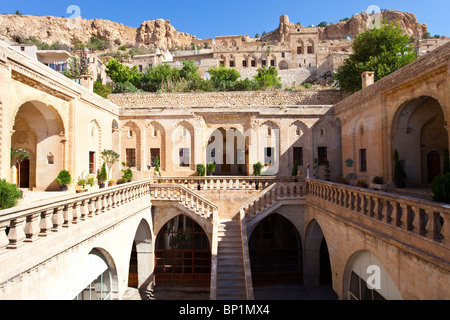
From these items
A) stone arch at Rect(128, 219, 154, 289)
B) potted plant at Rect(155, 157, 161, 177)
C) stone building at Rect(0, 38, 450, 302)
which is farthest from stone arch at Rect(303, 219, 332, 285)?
potted plant at Rect(155, 157, 161, 177)

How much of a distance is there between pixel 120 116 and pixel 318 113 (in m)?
14.3

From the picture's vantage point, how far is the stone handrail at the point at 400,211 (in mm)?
5468

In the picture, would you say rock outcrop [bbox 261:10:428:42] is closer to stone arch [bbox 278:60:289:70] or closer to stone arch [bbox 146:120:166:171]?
stone arch [bbox 278:60:289:70]

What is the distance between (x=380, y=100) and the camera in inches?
551

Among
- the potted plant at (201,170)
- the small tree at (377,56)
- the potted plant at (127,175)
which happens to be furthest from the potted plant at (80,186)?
the small tree at (377,56)

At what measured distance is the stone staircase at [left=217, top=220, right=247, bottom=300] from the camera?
31.9 ft

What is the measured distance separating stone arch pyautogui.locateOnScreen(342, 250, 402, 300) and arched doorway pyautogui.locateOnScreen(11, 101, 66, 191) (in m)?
13.8

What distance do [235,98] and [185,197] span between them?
44.6ft

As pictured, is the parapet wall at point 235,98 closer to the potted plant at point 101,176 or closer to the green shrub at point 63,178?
the potted plant at point 101,176

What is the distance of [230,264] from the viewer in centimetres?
1090

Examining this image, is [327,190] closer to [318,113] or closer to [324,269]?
[324,269]

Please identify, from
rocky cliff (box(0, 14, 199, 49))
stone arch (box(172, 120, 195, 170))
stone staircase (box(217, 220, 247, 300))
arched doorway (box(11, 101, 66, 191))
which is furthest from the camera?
rocky cliff (box(0, 14, 199, 49))

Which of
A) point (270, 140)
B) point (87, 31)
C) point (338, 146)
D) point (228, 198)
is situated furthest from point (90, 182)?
point (87, 31)

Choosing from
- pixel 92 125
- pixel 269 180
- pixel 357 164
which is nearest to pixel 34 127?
pixel 92 125
